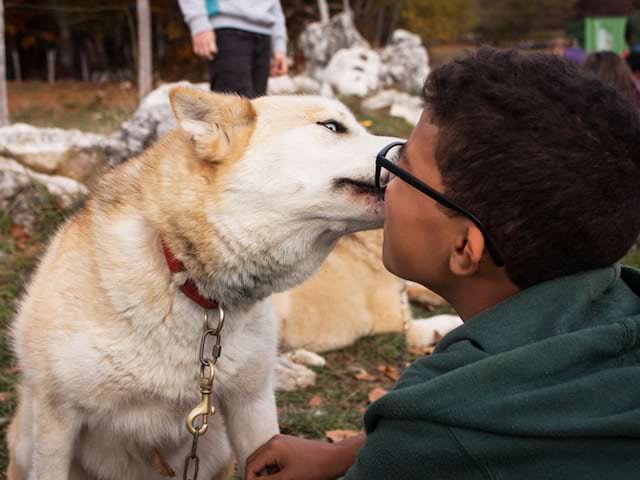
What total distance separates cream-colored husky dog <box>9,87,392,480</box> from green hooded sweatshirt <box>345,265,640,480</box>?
0.84m

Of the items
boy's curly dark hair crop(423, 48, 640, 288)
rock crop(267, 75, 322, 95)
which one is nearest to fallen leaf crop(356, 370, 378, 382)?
boy's curly dark hair crop(423, 48, 640, 288)

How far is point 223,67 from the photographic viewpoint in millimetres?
4582

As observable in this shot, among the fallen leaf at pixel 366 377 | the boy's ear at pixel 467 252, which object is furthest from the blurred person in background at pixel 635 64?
the boy's ear at pixel 467 252

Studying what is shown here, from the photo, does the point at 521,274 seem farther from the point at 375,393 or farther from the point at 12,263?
the point at 12,263

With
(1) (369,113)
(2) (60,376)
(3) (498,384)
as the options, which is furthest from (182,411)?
(1) (369,113)

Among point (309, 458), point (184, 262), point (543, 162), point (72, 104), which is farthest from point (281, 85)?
point (543, 162)

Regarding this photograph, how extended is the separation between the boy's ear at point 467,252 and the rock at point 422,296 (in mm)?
3660

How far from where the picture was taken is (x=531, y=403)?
1.19 meters

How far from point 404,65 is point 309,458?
1213 cm

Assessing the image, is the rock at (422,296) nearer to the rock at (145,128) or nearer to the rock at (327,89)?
the rock at (145,128)

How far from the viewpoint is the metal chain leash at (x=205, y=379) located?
190cm

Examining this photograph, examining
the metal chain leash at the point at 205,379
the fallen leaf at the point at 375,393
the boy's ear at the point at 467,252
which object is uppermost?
the boy's ear at the point at 467,252

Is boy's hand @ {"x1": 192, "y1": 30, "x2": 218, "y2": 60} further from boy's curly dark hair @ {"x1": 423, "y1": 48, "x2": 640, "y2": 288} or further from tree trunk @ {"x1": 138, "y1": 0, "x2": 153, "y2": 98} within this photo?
tree trunk @ {"x1": 138, "y1": 0, "x2": 153, "y2": 98}

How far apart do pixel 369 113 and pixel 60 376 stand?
849 cm
